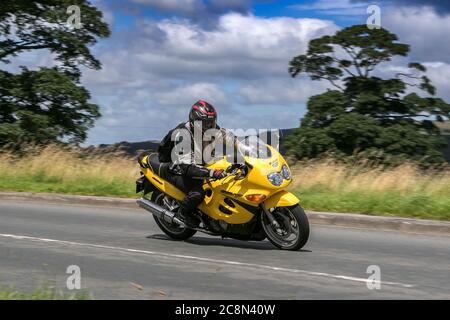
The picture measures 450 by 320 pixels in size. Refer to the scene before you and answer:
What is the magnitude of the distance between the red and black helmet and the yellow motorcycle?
0.48m

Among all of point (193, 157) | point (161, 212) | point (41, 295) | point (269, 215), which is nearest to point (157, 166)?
point (161, 212)

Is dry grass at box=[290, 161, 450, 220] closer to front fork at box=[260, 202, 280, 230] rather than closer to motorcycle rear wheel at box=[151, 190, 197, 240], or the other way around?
motorcycle rear wheel at box=[151, 190, 197, 240]

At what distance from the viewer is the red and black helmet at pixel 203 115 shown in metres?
9.48

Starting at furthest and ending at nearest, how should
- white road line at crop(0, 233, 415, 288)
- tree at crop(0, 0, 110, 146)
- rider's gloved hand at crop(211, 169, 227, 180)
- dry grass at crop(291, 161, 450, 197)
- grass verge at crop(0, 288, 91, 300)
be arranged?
tree at crop(0, 0, 110, 146), dry grass at crop(291, 161, 450, 197), rider's gloved hand at crop(211, 169, 227, 180), white road line at crop(0, 233, 415, 288), grass verge at crop(0, 288, 91, 300)

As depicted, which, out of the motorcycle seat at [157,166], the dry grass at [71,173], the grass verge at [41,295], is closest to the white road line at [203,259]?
the motorcycle seat at [157,166]

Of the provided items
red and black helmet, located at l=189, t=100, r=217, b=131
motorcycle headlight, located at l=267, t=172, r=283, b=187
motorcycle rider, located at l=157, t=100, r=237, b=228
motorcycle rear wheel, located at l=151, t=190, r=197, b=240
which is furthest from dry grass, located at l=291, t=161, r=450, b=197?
motorcycle headlight, located at l=267, t=172, r=283, b=187

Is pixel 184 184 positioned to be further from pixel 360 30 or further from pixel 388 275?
pixel 360 30

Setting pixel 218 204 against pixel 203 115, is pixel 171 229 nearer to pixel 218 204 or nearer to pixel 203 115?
pixel 218 204

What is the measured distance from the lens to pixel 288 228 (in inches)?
363

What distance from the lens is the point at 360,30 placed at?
3991 cm

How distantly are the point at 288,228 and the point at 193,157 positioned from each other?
1535 millimetres

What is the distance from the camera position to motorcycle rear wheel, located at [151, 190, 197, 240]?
10.3 metres
